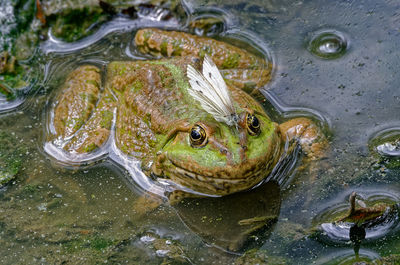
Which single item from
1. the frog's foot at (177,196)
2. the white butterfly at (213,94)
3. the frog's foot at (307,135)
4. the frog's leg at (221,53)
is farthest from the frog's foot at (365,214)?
the frog's leg at (221,53)

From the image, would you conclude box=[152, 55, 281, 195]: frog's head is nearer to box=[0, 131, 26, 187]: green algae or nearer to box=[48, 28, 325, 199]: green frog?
box=[48, 28, 325, 199]: green frog

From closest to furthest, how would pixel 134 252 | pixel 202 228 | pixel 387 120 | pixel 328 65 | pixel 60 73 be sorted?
1. pixel 134 252
2. pixel 202 228
3. pixel 387 120
4. pixel 328 65
5. pixel 60 73

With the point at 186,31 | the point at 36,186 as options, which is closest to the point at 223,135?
the point at 36,186

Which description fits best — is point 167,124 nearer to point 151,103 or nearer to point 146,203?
point 151,103

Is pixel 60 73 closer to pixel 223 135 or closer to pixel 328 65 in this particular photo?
pixel 223 135

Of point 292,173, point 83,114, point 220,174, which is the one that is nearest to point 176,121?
point 220,174

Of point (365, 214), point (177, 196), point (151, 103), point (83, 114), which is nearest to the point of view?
point (365, 214)
